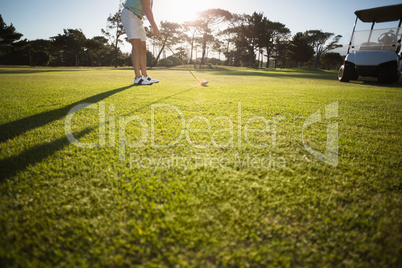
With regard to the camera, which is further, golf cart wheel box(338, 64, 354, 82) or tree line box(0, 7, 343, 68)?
tree line box(0, 7, 343, 68)

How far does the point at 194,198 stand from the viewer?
3.44 ft

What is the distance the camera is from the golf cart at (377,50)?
7307mm

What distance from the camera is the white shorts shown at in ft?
14.3

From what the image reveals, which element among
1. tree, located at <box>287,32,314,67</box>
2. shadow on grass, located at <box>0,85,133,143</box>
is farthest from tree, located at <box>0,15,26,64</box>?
tree, located at <box>287,32,314,67</box>

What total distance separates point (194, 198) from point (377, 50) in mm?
10265

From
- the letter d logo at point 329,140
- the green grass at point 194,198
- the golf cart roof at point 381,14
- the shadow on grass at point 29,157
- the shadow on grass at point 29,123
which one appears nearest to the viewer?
the green grass at point 194,198

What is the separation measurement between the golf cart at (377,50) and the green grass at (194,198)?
7548 mm

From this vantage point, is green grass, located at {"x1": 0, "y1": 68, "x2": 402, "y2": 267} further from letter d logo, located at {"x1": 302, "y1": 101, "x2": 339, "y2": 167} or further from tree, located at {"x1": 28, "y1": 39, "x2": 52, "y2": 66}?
tree, located at {"x1": 28, "y1": 39, "x2": 52, "y2": 66}

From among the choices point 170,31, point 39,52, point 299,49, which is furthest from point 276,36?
point 39,52

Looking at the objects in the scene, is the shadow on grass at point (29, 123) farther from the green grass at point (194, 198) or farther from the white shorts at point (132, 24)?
the white shorts at point (132, 24)

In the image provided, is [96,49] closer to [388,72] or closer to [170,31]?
[170,31]

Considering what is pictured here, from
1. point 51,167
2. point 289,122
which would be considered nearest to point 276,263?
point 51,167

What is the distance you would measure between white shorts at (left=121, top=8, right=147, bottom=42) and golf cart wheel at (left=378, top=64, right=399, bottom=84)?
9.07 metres

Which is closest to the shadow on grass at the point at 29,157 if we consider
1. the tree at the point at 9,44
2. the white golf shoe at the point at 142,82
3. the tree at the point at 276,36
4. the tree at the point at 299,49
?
the white golf shoe at the point at 142,82
